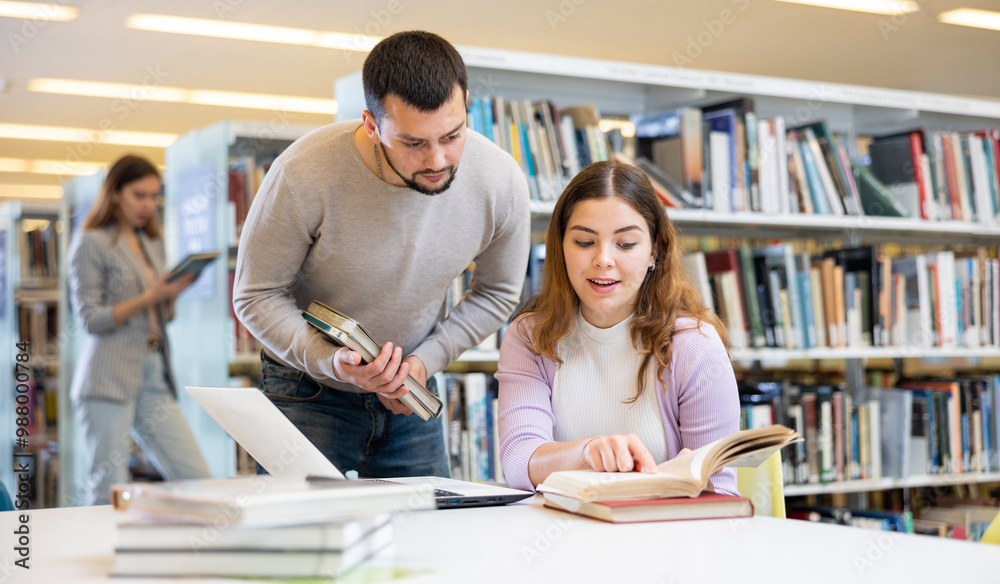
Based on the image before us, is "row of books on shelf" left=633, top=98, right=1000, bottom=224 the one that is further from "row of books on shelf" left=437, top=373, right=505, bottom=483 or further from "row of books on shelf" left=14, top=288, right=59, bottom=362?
"row of books on shelf" left=14, top=288, right=59, bottom=362

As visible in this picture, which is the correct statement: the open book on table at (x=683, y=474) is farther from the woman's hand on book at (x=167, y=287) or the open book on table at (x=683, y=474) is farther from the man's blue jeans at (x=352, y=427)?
the woman's hand on book at (x=167, y=287)

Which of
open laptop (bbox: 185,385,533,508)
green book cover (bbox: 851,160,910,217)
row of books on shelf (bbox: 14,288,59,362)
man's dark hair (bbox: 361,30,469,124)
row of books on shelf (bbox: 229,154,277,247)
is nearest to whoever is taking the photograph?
open laptop (bbox: 185,385,533,508)

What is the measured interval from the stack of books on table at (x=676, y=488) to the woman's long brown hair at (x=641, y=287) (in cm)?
39

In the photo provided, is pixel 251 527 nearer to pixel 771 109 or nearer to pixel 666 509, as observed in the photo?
pixel 666 509

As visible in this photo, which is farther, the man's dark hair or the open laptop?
the man's dark hair

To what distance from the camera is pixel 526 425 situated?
59.5 inches

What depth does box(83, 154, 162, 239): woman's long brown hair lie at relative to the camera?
3.21 metres

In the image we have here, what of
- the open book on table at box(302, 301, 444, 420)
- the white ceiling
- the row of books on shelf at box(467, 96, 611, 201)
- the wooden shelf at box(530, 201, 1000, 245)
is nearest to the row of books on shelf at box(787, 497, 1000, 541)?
the wooden shelf at box(530, 201, 1000, 245)

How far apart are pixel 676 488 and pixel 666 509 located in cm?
4

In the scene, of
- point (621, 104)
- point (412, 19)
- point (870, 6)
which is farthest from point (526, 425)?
point (870, 6)

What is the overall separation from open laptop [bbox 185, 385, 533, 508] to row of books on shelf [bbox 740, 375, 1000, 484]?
1.64 meters

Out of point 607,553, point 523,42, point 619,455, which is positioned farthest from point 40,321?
point 607,553

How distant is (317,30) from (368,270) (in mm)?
4180

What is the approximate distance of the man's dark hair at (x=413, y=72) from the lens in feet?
4.75
